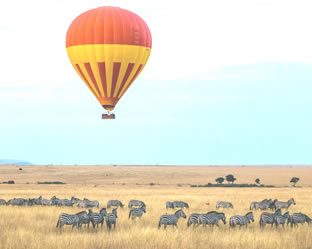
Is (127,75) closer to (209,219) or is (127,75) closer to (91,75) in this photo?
(91,75)

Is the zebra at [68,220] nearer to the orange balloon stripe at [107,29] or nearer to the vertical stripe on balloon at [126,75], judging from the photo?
the vertical stripe on balloon at [126,75]

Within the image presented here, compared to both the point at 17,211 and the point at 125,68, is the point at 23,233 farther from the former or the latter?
the point at 125,68

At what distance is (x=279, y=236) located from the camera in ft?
59.9

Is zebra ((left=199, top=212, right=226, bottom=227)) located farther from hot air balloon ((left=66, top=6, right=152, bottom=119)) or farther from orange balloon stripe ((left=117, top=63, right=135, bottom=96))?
orange balloon stripe ((left=117, top=63, right=135, bottom=96))

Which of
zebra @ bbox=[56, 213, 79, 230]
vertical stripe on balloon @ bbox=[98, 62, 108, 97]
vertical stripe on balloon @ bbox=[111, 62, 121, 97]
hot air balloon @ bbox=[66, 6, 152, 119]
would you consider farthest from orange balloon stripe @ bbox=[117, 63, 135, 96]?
zebra @ bbox=[56, 213, 79, 230]

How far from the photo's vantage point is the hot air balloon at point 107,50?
29953 millimetres

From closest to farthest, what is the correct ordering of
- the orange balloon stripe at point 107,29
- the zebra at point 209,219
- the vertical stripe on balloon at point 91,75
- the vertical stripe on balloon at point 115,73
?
the zebra at point 209,219
the orange balloon stripe at point 107,29
the vertical stripe on balloon at point 115,73
the vertical stripe on balloon at point 91,75

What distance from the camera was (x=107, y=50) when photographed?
2992cm

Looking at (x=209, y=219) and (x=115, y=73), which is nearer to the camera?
(x=209, y=219)

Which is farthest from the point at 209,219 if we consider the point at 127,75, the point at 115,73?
the point at 127,75

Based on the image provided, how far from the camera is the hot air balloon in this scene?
2995 centimetres

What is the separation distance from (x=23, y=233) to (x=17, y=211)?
897cm

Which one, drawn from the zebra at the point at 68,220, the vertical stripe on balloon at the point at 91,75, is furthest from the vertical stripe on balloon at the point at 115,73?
the zebra at the point at 68,220

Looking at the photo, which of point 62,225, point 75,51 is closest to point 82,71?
point 75,51
